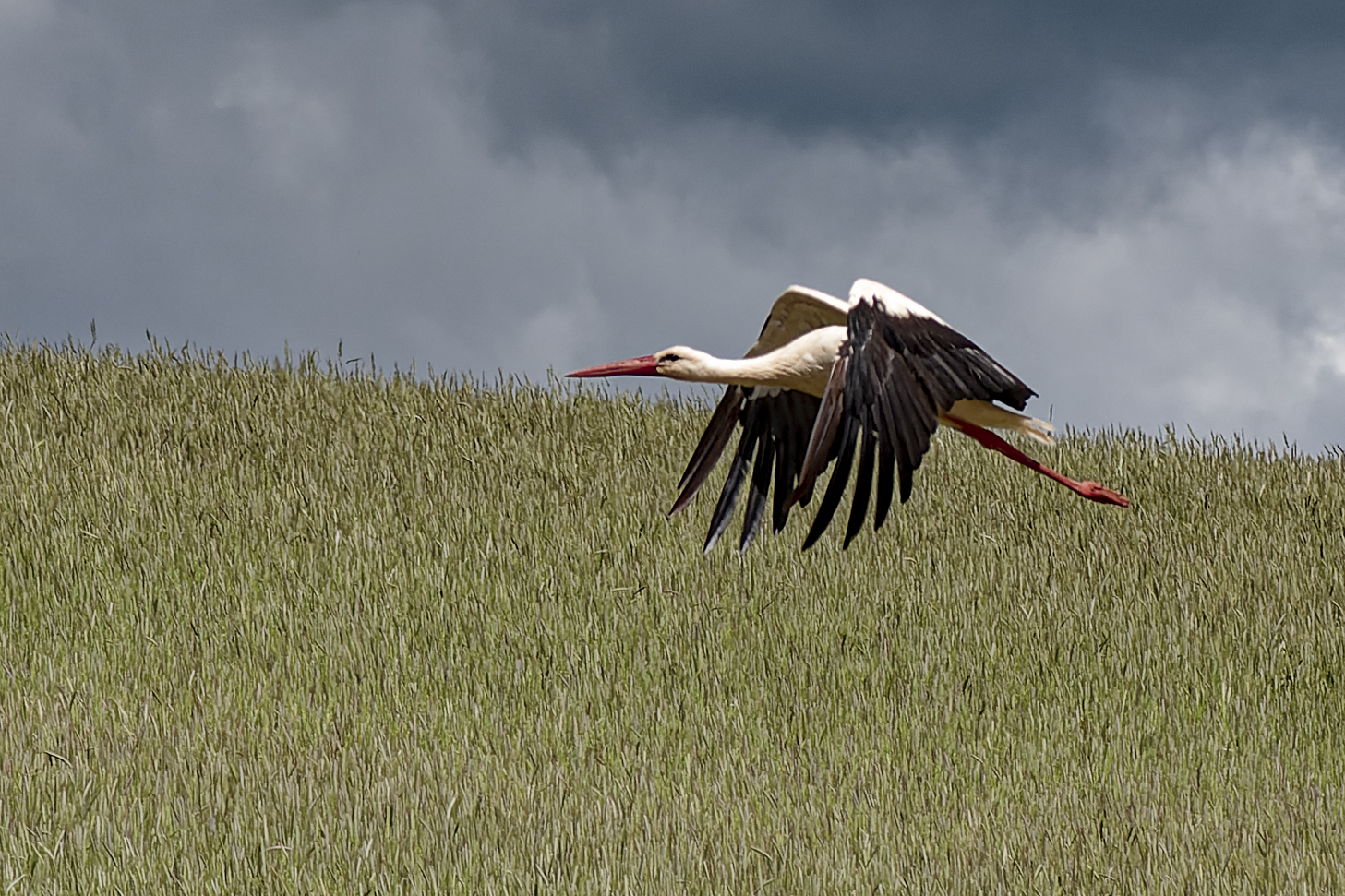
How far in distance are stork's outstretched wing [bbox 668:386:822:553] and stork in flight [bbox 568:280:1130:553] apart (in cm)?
1

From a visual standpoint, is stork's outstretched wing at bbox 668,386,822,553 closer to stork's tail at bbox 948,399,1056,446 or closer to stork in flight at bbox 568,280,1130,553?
stork in flight at bbox 568,280,1130,553

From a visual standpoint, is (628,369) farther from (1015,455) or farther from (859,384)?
(1015,455)

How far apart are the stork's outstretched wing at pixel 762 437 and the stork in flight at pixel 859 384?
0.04 ft

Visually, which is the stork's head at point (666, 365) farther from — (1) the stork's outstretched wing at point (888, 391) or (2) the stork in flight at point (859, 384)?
(1) the stork's outstretched wing at point (888, 391)

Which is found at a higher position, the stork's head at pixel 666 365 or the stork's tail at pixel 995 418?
the stork's head at pixel 666 365

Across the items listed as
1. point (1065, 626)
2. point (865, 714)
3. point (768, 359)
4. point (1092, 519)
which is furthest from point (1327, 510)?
point (768, 359)

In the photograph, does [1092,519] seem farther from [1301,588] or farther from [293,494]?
[293,494]

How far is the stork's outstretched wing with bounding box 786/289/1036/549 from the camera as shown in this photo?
12.7 feet

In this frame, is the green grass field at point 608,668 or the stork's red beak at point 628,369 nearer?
the green grass field at point 608,668

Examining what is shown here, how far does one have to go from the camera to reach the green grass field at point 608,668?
3.68 meters

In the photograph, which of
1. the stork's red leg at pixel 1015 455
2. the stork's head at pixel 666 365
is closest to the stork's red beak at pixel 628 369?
the stork's head at pixel 666 365

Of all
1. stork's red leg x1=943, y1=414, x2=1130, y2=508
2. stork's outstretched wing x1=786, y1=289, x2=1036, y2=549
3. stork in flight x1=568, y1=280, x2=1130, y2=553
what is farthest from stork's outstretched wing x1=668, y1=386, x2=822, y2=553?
stork's outstretched wing x1=786, y1=289, x2=1036, y2=549

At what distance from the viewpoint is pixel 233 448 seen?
8.12 metres

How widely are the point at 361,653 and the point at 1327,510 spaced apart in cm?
667
